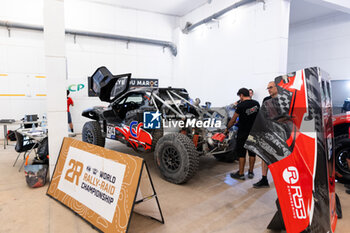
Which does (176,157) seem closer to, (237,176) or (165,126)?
(165,126)

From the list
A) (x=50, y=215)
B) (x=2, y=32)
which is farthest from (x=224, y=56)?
(x=2, y=32)

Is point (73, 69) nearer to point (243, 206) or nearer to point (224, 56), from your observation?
point (224, 56)

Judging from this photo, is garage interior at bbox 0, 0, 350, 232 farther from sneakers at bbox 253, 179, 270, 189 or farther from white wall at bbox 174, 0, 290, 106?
sneakers at bbox 253, 179, 270, 189

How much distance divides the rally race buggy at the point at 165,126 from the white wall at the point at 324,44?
5.90 metres

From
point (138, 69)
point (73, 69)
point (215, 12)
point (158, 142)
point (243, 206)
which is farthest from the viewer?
point (138, 69)

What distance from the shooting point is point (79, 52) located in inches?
320

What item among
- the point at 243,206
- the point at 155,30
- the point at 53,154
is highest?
the point at 155,30

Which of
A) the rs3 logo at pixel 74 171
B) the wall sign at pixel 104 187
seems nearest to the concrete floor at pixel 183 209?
the wall sign at pixel 104 187

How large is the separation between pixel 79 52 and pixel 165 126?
5.88 meters

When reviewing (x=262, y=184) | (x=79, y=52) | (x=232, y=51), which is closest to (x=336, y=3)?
(x=232, y=51)

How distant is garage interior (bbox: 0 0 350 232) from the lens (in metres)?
2.88

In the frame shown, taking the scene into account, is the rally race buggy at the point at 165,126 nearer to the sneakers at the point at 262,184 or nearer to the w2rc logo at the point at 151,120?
the w2rc logo at the point at 151,120

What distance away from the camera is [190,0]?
7934 mm

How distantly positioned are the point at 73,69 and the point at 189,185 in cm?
660
